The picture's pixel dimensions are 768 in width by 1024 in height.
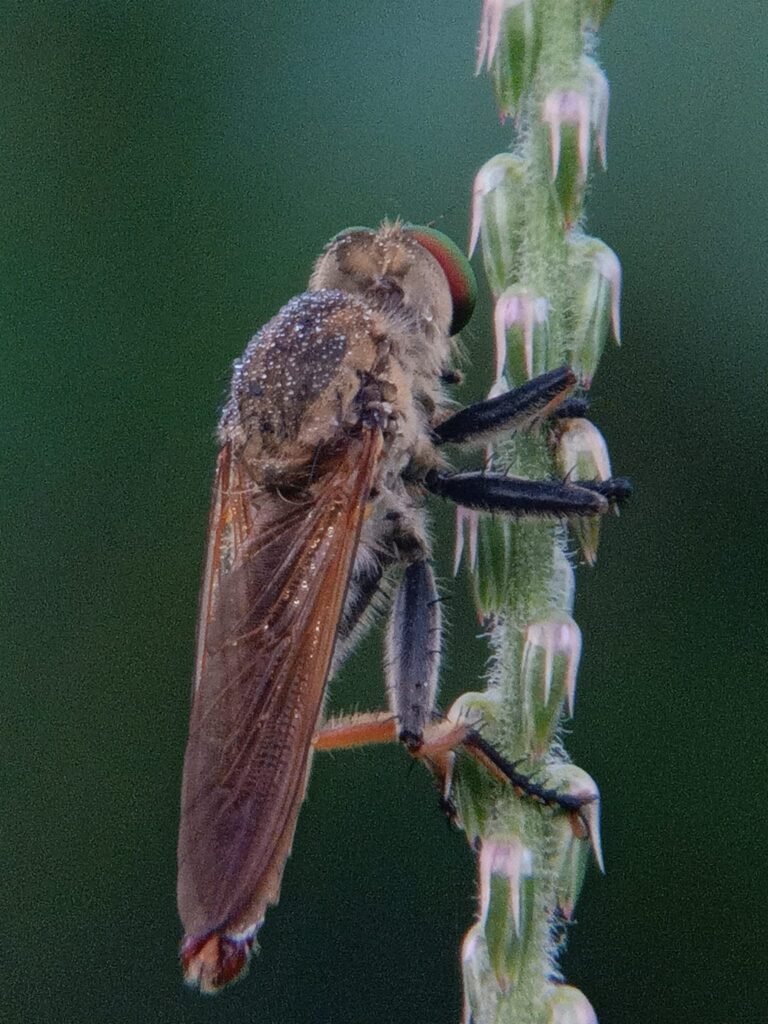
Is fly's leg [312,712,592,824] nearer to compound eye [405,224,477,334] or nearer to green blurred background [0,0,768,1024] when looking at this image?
compound eye [405,224,477,334]

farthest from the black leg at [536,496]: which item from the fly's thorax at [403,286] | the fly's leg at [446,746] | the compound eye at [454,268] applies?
the compound eye at [454,268]

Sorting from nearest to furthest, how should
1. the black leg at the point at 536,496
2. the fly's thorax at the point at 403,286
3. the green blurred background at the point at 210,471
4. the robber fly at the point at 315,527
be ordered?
the black leg at the point at 536,496, the robber fly at the point at 315,527, the fly's thorax at the point at 403,286, the green blurred background at the point at 210,471

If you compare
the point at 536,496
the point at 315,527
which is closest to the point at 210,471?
the point at 315,527

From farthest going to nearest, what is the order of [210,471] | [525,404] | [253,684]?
[210,471] → [253,684] → [525,404]

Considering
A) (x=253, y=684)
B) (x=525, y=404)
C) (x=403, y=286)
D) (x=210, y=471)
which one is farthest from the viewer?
(x=210, y=471)

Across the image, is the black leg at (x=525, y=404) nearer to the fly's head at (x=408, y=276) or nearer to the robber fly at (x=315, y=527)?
the robber fly at (x=315, y=527)

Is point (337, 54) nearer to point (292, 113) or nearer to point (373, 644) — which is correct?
point (292, 113)

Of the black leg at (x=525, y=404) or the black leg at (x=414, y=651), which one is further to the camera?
the black leg at (x=414, y=651)

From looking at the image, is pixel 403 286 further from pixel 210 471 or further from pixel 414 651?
pixel 210 471
